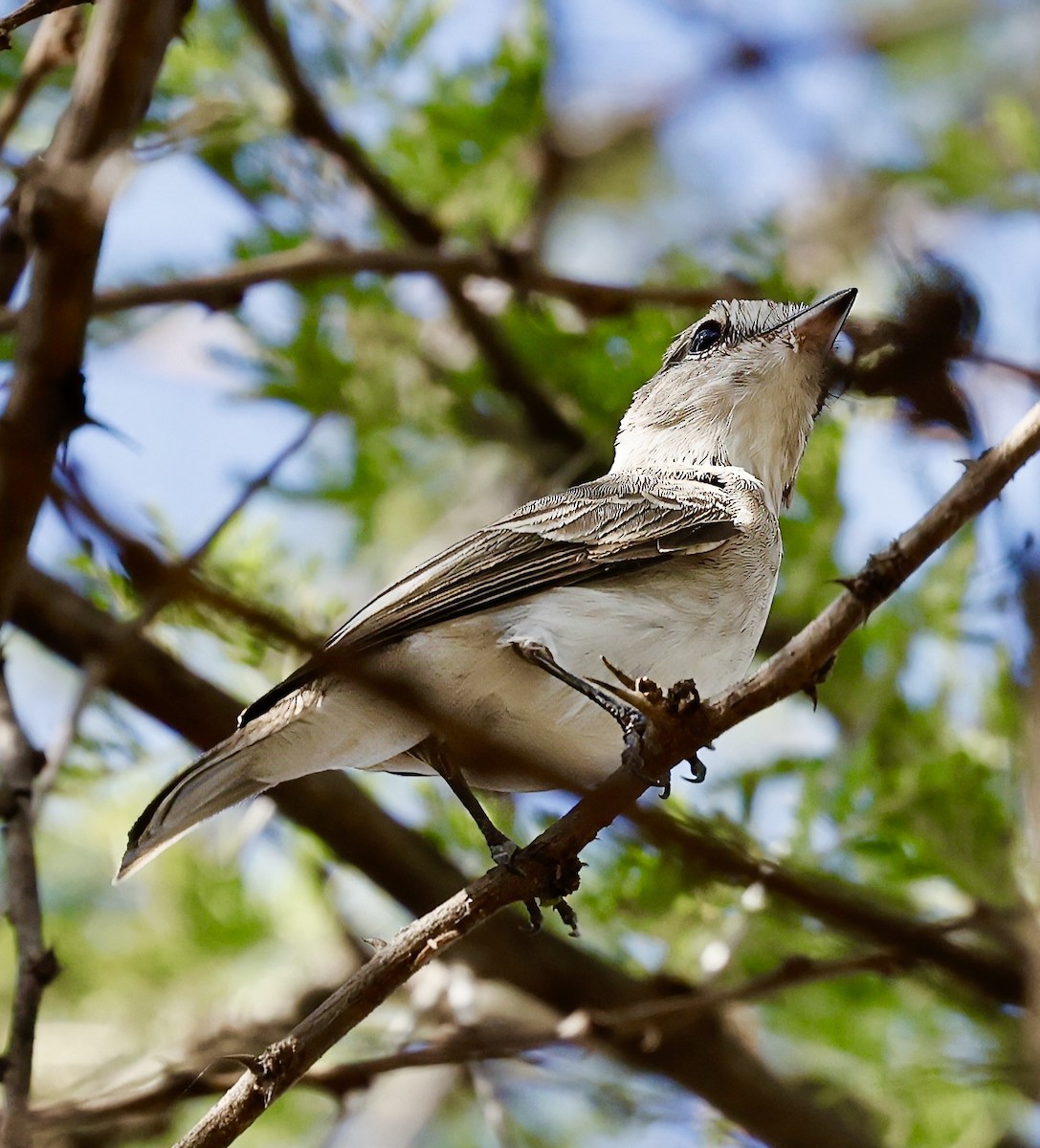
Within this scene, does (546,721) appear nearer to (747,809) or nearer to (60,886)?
(747,809)

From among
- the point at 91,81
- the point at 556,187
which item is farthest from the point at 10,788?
the point at 556,187

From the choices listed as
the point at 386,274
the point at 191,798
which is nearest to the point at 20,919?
the point at 191,798

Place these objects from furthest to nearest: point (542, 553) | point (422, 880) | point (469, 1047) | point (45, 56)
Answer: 1. point (422, 880)
2. point (45, 56)
3. point (542, 553)
4. point (469, 1047)

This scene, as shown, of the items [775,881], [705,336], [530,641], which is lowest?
[775,881]

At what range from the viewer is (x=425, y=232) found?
6.00 m

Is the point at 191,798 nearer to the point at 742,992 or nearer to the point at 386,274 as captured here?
the point at 742,992

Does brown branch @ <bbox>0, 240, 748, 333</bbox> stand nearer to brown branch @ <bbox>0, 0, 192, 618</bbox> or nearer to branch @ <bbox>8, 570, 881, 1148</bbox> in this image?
branch @ <bbox>8, 570, 881, 1148</bbox>

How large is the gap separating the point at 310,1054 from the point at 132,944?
148 inches

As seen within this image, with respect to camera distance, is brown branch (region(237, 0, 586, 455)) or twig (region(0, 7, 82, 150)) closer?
twig (region(0, 7, 82, 150))

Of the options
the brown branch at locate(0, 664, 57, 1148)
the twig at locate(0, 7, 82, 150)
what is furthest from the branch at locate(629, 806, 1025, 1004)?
the twig at locate(0, 7, 82, 150)

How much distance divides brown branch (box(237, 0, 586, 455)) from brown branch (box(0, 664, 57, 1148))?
98.4 inches

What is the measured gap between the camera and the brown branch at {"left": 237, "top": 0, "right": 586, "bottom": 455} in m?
5.47

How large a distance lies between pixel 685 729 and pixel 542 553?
1267 mm

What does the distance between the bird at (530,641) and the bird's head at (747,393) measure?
0.22 metres
